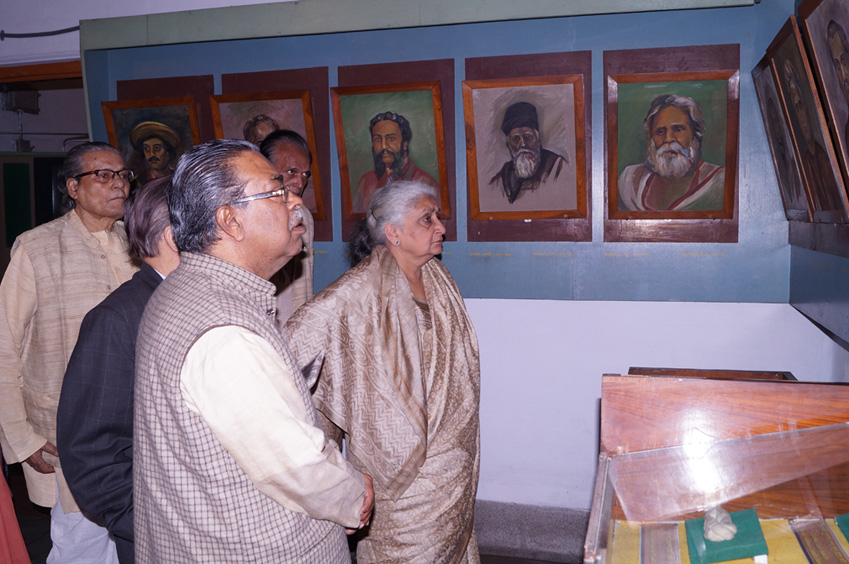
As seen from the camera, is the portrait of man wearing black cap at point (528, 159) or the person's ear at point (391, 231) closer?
the person's ear at point (391, 231)

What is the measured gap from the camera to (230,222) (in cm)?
168

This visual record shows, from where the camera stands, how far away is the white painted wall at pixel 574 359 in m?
3.80

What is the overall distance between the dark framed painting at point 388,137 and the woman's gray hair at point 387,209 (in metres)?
0.87

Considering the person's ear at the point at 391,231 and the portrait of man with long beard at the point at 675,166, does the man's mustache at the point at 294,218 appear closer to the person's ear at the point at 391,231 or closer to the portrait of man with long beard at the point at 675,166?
the person's ear at the point at 391,231

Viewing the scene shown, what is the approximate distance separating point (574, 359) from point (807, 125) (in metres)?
1.83

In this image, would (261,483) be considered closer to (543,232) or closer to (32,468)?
(32,468)

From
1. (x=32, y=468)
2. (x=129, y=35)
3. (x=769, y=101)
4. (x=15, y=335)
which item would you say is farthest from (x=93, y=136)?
(x=769, y=101)

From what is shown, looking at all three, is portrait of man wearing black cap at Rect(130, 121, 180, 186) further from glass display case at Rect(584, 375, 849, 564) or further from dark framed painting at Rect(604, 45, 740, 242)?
glass display case at Rect(584, 375, 849, 564)

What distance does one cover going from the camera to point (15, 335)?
3000 millimetres

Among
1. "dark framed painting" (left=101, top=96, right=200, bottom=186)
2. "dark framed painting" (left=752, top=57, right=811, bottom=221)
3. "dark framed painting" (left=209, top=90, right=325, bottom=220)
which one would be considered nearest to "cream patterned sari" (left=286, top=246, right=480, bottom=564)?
"dark framed painting" (left=209, top=90, right=325, bottom=220)

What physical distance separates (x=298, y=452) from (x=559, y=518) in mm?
3063

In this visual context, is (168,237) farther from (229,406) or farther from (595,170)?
(595,170)

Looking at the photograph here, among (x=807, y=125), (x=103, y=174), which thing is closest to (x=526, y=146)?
(x=807, y=125)

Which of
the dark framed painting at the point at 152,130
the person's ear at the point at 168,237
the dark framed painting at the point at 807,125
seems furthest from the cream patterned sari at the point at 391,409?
the dark framed painting at the point at 152,130
